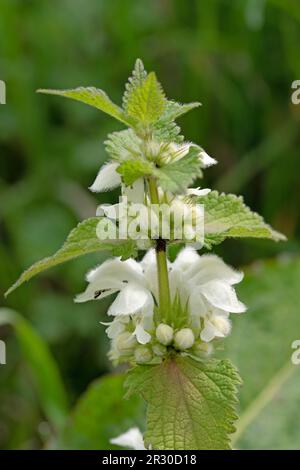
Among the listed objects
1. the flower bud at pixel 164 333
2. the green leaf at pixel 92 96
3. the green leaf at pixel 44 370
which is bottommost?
the flower bud at pixel 164 333

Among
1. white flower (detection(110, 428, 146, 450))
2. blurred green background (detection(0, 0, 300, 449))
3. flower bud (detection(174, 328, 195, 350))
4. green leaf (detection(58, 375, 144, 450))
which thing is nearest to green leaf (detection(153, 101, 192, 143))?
flower bud (detection(174, 328, 195, 350))

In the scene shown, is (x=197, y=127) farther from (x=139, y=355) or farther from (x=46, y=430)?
(x=139, y=355)

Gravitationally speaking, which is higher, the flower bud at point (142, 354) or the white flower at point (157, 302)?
the white flower at point (157, 302)

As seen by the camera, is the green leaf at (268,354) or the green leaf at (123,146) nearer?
the green leaf at (123,146)

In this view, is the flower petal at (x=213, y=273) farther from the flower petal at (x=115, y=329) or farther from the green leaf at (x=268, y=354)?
the green leaf at (x=268, y=354)

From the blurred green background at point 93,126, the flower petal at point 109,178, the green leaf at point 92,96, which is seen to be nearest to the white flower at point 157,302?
the flower petal at point 109,178

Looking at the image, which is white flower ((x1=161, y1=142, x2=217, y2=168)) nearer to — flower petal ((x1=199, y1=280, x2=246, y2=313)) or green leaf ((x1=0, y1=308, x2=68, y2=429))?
flower petal ((x1=199, y1=280, x2=246, y2=313))

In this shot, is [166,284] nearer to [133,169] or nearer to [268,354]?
[133,169]

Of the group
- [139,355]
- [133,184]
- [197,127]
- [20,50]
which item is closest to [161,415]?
[139,355]
